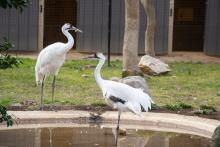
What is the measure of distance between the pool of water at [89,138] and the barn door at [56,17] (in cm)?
1372

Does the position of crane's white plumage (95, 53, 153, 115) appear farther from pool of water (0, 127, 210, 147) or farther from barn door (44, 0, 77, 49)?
barn door (44, 0, 77, 49)

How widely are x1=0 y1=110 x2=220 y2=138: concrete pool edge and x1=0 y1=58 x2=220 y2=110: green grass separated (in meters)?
1.34

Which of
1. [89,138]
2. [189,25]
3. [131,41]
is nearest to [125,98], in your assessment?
[89,138]

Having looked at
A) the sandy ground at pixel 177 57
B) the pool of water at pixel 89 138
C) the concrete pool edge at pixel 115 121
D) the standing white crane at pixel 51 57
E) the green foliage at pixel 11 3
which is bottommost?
the pool of water at pixel 89 138

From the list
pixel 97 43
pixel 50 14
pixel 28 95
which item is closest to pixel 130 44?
pixel 28 95

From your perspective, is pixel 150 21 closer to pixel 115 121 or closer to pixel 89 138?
pixel 115 121

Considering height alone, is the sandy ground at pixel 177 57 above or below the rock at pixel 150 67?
below

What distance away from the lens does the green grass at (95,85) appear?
40.7ft

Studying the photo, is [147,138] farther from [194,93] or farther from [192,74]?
[192,74]

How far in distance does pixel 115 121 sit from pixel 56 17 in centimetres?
1391

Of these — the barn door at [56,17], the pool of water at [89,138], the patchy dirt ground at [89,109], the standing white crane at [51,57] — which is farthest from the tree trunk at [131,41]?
the barn door at [56,17]

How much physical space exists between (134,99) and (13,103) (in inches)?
131

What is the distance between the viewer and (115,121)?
10.3 meters

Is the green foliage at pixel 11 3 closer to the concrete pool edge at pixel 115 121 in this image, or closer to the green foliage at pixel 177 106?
the concrete pool edge at pixel 115 121
